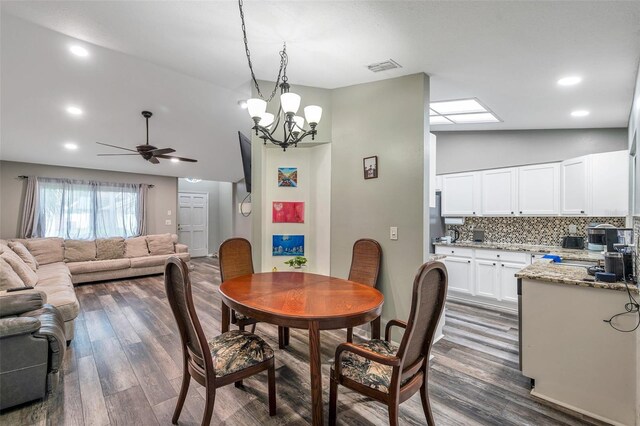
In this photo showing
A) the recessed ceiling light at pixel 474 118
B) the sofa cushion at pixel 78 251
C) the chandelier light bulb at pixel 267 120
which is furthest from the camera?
the sofa cushion at pixel 78 251

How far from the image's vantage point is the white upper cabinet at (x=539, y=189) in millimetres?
3861

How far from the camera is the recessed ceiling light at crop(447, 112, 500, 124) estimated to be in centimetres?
373

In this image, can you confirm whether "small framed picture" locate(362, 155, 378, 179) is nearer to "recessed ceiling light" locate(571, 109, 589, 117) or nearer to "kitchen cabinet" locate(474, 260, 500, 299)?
"kitchen cabinet" locate(474, 260, 500, 299)

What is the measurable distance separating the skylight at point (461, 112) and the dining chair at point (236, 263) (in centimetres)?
281

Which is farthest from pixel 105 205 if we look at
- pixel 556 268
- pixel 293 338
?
pixel 556 268

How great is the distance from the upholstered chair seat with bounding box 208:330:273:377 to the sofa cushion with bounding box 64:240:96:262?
5456mm

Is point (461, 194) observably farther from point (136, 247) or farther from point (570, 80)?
point (136, 247)

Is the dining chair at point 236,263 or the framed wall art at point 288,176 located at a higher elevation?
the framed wall art at point 288,176

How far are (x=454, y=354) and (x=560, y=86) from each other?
2.80m

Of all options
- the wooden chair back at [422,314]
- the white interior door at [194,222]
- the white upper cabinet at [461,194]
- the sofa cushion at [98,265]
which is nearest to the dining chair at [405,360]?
the wooden chair back at [422,314]

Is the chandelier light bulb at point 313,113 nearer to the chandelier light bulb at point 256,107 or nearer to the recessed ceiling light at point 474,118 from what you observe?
the chandelier light bulb at point 256,107

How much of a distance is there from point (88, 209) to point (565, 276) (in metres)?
8.37

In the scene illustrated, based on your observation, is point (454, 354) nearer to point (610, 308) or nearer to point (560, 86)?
point (610, 308)

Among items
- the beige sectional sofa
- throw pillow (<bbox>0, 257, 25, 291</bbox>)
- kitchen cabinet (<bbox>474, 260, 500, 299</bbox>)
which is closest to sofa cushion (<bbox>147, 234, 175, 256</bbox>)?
the beige sectional sofa
